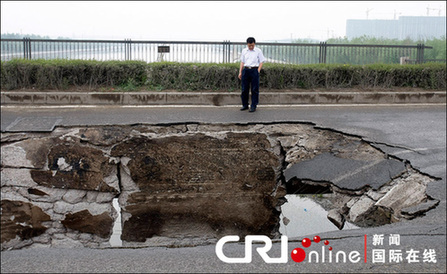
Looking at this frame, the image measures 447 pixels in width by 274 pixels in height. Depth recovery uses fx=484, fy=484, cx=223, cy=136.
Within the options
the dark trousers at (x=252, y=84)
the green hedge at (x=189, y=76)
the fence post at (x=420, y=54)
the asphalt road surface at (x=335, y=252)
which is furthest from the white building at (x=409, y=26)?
the asphalt road surface at (x=335, y=252)

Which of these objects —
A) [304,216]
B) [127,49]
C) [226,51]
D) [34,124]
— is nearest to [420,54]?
[226,51]

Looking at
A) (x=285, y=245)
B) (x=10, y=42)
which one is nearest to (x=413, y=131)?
(x=285, y=245)

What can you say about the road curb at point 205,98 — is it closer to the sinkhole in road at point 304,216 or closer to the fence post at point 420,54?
the fence post at point 420,54

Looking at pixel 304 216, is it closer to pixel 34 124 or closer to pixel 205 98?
pixel 34 124

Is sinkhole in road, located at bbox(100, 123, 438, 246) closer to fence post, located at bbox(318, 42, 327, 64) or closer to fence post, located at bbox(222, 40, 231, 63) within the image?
fence post, located at bbox(222, 40, 231, 63)

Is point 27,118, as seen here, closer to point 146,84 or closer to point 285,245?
point 146,84

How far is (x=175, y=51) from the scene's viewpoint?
47.7 ft

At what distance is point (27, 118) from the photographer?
867cm

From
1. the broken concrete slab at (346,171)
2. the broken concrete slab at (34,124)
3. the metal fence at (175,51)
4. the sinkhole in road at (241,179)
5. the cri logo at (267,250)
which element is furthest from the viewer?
the metal fence at (175,51)

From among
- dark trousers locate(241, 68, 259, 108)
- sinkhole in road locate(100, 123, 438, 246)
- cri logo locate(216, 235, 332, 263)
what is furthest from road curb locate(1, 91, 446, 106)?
cri logo locate(216, 235, 332, 263)

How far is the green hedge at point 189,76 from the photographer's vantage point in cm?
1134

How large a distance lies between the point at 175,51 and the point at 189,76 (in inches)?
115

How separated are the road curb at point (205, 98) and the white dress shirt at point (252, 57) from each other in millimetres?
1381

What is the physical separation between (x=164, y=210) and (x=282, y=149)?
205 centimetres
